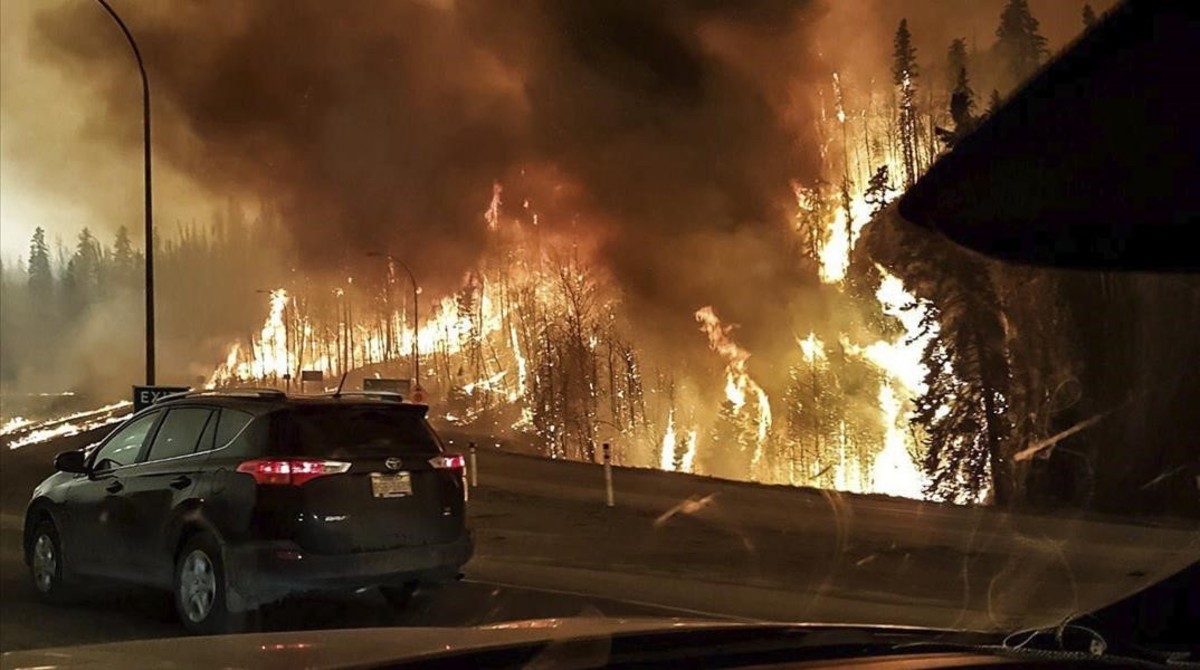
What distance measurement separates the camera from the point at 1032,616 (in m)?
9.40

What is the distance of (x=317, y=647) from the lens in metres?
3.56

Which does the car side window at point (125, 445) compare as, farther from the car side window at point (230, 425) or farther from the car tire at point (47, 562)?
the car side window at point (230, 425)

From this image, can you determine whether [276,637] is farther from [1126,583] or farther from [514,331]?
[514,331]

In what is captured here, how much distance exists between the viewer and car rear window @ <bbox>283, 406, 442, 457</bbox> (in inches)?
305

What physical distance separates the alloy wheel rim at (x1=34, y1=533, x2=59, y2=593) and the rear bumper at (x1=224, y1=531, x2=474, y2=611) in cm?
259

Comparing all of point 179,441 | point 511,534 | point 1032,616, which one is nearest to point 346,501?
point 179,441

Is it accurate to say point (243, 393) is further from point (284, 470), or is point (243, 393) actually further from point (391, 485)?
point (391, 485)

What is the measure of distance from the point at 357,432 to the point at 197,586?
144 centimetres

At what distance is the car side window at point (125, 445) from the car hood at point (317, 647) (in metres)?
5.41

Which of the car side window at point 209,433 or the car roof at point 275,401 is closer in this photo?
the car roof at point 275,401

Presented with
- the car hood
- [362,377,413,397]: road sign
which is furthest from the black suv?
[362,377,413,397]: road sign

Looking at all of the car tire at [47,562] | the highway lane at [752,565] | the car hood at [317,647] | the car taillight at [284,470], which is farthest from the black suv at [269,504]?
the car hood at [317,647]

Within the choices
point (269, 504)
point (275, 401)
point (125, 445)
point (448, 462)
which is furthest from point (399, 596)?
point (125, 445)

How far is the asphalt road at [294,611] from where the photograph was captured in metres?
7.94
